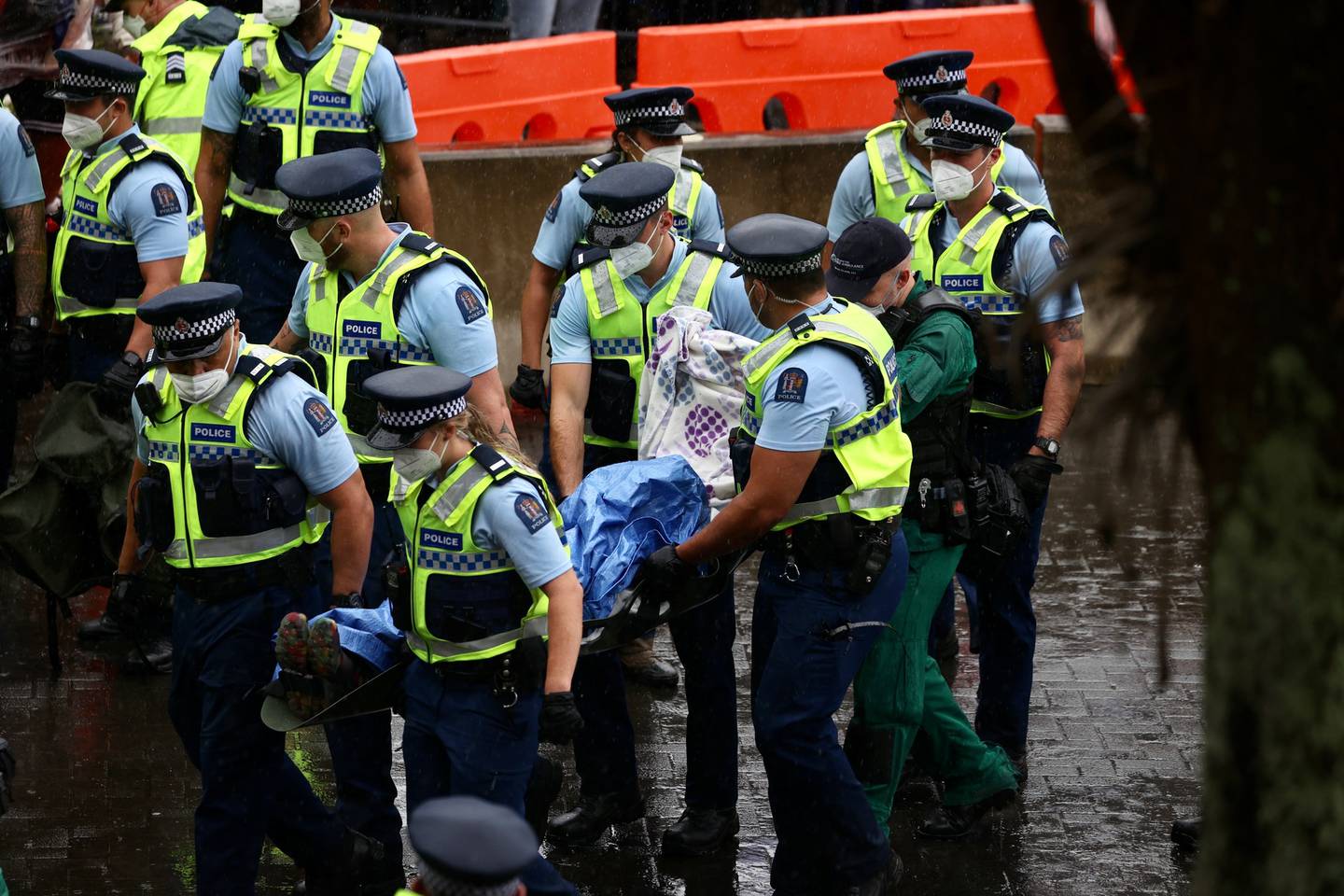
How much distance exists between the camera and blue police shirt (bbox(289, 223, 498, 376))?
6.26 meters

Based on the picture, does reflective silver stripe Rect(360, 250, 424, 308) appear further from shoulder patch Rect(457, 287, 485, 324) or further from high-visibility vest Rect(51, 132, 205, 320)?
high-visibility vest Rect(51, 132, 205, 320)

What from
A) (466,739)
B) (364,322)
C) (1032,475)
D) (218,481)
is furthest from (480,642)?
(1032,475)

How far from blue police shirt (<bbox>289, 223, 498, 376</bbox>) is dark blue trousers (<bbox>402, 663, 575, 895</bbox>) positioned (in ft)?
4.38

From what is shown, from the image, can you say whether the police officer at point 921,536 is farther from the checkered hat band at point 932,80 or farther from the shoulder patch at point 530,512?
the checkered hat band at point 932,80

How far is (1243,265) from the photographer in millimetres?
2369

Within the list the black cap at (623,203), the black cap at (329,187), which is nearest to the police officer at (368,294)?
the black cap at (329,187)

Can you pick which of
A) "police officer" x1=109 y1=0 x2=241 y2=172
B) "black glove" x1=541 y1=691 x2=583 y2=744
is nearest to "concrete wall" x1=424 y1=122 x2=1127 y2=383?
"police officer" x1=109 y1=0 x2=241 y2=172

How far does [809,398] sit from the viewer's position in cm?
541

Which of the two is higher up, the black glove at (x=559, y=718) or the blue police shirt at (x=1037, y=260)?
the blue police shirt at (x=1037, y=260)

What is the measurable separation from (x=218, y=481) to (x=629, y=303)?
71.0 inches

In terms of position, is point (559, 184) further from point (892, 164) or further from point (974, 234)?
point (974, 234)

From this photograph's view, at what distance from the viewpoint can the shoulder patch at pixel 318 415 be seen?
5547 millimetres

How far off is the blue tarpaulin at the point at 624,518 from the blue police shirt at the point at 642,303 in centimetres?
75

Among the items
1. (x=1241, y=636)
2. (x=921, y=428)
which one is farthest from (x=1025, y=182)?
(x=1241, y=636)
